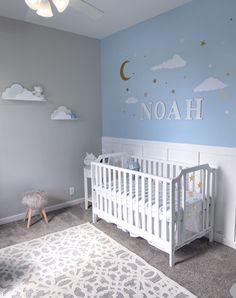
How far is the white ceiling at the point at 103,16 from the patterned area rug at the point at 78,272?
2446mm

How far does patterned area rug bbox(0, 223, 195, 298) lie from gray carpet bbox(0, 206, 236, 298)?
0.10 m

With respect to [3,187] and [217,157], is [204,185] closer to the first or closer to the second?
[217,157]

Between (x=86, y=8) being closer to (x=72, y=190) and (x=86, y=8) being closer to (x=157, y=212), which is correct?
(x=157, y=212)

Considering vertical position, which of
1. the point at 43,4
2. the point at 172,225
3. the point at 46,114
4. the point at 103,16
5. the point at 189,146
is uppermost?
the point at 103,16

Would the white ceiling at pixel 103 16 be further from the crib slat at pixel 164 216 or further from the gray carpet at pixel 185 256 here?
the gray carpet at pixel 185 256

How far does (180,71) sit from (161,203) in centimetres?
147

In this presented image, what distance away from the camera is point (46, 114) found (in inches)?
130

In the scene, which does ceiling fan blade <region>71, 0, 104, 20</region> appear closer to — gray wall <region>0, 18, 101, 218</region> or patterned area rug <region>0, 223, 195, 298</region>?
gray wall <region>0, 18, 101, 218</region>

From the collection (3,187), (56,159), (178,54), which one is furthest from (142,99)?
(3,187)

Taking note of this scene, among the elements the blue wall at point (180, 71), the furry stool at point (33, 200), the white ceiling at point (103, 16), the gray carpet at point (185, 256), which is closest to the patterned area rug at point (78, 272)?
the gray carpet at point (185, 256)

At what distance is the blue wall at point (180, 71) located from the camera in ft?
7.64

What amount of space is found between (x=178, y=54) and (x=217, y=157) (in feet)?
3.97

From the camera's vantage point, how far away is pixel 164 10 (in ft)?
8.97

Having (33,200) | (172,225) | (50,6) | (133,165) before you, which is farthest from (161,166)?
(50,6)
